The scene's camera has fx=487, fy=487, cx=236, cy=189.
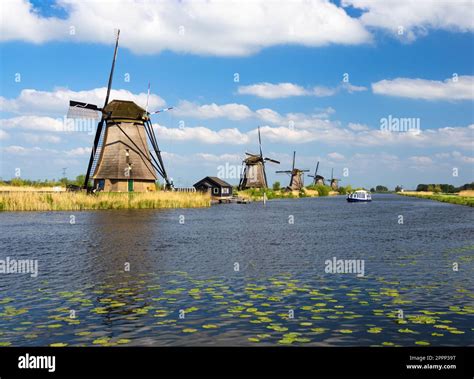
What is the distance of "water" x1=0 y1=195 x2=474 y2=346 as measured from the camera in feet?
31.2

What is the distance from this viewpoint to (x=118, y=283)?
14758mm

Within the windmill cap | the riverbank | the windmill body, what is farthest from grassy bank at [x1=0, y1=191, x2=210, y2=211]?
the riverbank

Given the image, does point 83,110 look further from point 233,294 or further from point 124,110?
point 233,294

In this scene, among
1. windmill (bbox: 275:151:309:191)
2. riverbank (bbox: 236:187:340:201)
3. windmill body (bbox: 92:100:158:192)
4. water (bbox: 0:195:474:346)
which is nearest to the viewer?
water (bbox: 0:195:474:346)

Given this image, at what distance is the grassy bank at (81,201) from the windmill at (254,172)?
176 feet

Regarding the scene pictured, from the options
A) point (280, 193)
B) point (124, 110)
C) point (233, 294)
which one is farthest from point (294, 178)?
point (233, 294)

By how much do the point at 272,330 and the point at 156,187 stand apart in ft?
187

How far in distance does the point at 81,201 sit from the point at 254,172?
64.6 metres

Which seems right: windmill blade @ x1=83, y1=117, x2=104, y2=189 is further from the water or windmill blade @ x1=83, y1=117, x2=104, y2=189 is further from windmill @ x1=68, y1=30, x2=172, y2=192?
the water

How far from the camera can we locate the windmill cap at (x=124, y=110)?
5906 cm

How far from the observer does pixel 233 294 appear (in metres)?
13.2
